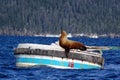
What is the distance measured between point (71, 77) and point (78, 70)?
178 inches

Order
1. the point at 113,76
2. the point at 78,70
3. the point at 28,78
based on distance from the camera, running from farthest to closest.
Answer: the point at 78,70 → the point at 113,76 → the point at 28,78

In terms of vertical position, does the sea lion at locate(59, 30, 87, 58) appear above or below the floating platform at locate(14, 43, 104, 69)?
above

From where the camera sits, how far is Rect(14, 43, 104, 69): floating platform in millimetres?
42375

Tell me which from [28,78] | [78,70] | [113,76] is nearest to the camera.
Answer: [28,78]

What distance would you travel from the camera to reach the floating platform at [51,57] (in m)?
42.4

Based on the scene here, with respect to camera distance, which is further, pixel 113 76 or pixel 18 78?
pixel 113 76

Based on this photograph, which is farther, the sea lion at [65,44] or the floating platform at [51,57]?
the floating platform at [51,57]

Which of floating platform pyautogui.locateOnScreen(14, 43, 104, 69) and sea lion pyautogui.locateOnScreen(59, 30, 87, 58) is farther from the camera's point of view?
floating platform pyautogui.locateOnScreen(14, 43, 104, 69)

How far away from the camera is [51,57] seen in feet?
139

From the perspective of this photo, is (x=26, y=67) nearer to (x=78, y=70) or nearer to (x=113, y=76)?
(x=78, y=70)

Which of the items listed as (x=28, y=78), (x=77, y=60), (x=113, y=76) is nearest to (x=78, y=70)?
(x=77, y=60)

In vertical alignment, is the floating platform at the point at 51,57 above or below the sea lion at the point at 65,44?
below

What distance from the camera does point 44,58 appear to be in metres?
42.5

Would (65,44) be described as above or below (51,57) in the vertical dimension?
above
